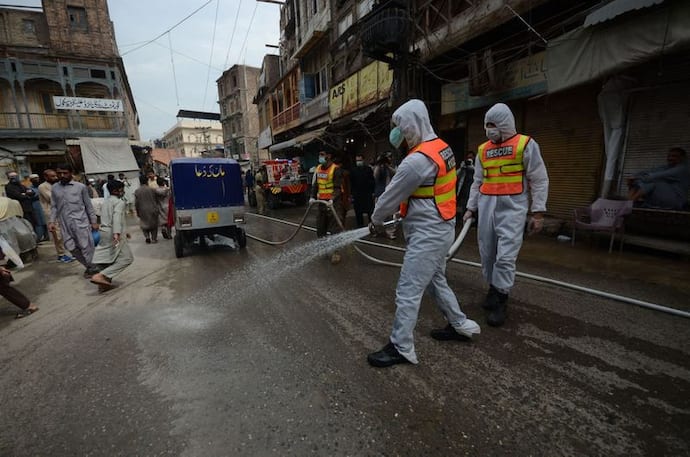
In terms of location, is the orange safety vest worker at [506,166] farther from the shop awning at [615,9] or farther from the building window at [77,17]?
the building window at [77,17]

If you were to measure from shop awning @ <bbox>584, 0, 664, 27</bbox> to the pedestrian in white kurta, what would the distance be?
773 centimetres

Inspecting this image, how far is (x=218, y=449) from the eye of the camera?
5.92 ft

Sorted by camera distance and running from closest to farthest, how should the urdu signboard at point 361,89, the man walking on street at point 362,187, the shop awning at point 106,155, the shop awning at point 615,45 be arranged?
the shop awning at point 615,45 < the man walking on street at point 362,187 < the urdu signboard at point 361,89 < the shop awning at point 106,155

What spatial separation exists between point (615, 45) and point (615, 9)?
592 millimetres

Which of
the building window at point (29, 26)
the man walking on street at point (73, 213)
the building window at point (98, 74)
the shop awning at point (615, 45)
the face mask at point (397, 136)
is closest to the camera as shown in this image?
the face mask at point (397, 136)

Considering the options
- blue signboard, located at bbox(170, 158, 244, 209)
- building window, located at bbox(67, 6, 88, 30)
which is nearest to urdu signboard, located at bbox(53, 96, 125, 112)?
building window, located at bbox(67, 6, 88, 30)

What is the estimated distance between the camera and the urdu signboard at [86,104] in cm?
1772

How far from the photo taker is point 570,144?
7105mm

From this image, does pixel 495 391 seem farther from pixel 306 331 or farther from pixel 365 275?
pixel 365 275

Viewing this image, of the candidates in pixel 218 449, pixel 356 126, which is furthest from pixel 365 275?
pixel 356 126

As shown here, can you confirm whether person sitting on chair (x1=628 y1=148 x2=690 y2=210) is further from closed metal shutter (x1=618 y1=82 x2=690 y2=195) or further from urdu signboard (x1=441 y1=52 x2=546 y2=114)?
urdu signboard (x1=441 y1=52 x2=546 y2=114)

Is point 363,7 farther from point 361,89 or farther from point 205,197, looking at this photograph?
point 205,197

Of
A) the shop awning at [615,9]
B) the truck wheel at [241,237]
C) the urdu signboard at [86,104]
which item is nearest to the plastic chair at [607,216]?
the shop awning at [615,9]

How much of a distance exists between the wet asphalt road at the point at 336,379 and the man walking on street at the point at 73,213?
1.46 m
